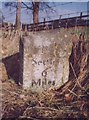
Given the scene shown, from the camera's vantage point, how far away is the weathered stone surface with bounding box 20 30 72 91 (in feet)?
32.6

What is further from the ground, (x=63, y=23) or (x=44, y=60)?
(x=63, y=23)

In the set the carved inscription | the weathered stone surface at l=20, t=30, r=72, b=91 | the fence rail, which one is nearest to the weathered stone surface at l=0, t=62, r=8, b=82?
the weathered stone surface at l=20, t=30, r=72, b=91

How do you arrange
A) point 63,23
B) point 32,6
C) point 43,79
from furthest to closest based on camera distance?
point 32,6
point 63,23
point 43,79

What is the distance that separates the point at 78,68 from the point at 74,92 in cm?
126

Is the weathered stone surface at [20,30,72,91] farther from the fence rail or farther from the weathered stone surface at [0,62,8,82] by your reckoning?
the fence rail

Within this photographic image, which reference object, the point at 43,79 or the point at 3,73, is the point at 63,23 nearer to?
the point at 3,73

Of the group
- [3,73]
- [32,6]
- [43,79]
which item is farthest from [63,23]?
[32,6]

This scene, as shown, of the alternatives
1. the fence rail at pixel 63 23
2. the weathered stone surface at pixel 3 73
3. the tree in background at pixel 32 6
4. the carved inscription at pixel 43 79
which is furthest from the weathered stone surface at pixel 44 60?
the tree in background at pixel 32 6

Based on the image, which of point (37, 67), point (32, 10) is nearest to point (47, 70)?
point (37, 67)

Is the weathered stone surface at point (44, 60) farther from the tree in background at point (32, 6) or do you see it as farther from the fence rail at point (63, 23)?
the tree in background at point (32, 6)

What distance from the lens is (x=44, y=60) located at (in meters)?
10.0

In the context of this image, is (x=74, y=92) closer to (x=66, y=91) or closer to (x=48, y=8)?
(x=66, y=91)

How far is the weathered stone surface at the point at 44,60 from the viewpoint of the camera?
391 inches

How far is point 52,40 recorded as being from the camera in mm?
10008
